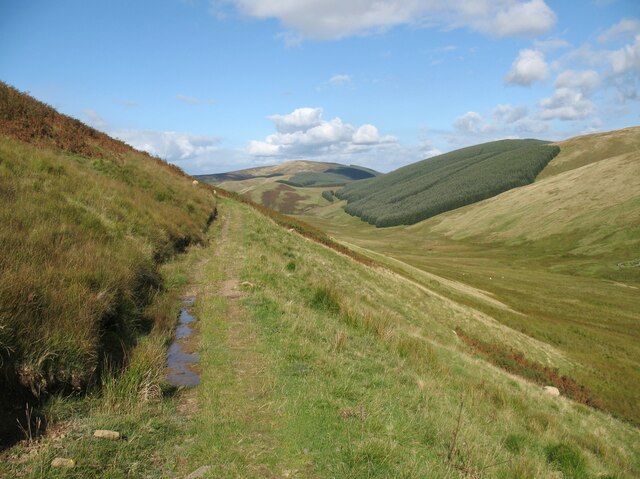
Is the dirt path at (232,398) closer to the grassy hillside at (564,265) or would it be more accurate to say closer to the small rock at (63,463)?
the small rock at (63,463)

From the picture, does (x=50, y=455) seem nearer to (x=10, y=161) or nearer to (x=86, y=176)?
(x=10, y=161)

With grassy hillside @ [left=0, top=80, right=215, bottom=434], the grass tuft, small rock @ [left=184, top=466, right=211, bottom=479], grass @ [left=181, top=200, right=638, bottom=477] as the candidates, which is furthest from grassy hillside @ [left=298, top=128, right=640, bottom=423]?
grassy hillside @ [left=0, top=80, right=215, bottom=434]

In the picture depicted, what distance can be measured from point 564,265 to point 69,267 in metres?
105

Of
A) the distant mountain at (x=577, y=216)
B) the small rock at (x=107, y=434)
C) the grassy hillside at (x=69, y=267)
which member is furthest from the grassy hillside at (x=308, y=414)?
the distant mountain at (x=577, y=216)

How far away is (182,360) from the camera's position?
28.2 feet

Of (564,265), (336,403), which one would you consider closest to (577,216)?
(564,265)

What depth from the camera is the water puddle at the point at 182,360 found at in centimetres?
772

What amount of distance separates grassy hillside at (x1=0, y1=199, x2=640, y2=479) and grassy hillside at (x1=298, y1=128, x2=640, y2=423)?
21.5 metres

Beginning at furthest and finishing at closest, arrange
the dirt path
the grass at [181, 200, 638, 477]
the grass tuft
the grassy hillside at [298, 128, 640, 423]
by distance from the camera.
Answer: the grassy hillside at [298, 128, 640, 423] → the grass tuft → the grass at [181, 200, 638, 477] → the dirt path

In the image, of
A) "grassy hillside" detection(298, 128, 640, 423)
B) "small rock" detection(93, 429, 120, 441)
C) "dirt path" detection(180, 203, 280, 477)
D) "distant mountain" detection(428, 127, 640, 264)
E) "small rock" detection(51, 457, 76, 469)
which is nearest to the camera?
"small rock" detection(51, 457, 76, 469)

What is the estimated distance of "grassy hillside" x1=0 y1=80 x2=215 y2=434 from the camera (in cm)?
604

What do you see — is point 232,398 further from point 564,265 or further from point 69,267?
point 564,265

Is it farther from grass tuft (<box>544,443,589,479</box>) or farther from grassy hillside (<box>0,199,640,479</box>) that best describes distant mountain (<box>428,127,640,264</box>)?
grassy hillside (<box>0,199,640,479</box>)

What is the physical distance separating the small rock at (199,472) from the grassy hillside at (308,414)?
28 millimetres
